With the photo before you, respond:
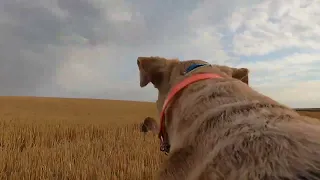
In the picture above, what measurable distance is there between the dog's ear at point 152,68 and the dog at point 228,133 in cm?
13

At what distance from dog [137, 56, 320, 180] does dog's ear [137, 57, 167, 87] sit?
0.13m

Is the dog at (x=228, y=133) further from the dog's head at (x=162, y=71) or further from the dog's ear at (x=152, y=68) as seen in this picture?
the dog's ear at (x=152, y=68)

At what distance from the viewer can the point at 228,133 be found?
79.0 inches

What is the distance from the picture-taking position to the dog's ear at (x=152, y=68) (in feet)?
11.4

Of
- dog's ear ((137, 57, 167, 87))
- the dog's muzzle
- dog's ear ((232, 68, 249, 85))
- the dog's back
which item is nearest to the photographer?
the dog's back

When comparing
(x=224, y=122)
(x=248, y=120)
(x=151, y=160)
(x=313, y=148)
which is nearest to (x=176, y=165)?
(x=224, y=122)

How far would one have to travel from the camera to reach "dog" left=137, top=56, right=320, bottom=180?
1631 mm

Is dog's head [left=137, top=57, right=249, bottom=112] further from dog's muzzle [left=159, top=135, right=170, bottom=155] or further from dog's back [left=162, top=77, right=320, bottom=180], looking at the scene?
dog's back [left=162, top=77, right=320, bottom=180]

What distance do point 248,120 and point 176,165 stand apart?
58 centimetres

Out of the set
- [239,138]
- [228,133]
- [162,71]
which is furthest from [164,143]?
A: [239,138]

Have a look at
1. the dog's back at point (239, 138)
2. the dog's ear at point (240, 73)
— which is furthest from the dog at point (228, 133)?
the dog's ear at point (240, 73)

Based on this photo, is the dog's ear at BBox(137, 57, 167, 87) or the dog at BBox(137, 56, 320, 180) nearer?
the dog at BBox(137, 56, 320, 180)

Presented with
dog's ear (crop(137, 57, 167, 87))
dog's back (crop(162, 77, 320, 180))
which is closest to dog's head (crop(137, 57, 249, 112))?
dog's ear (crop(137, 57, 167, 87))

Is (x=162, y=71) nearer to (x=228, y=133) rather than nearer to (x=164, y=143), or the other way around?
(x=164, y=143)
